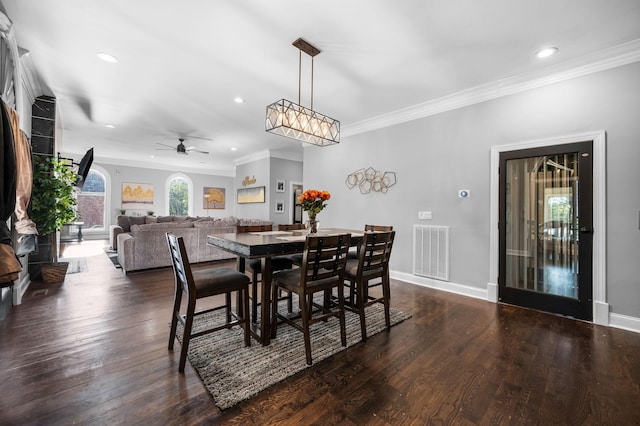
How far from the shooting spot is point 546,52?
8.84 ft

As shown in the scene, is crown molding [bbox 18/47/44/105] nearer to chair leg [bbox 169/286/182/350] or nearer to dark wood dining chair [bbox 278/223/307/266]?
chair leg [bbox 169/286/182/350]

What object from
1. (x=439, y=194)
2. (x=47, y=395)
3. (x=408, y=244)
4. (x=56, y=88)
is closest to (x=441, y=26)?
(x=439, y=194)

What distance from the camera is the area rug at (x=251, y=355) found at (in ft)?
5.57

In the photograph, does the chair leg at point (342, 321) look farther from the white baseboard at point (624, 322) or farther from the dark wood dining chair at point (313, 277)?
the white baseboard at point (624, 322)

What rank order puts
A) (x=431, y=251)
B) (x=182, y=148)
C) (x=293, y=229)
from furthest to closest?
(x=182, y=148), (x=431, y=251), (x=293, y=229)

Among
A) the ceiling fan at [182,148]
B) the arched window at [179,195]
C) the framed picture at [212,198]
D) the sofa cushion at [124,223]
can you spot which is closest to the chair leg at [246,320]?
the ceiling fan at [182,148]

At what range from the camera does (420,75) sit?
3191mm

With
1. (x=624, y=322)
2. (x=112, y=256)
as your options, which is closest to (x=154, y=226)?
(x=112, y=256)

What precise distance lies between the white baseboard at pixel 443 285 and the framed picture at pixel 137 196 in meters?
8.90

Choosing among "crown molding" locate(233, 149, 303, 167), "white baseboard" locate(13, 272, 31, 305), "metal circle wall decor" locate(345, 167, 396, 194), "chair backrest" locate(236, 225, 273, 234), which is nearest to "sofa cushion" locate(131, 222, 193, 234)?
"white baseboard" locate(13, 272, 31, 305)

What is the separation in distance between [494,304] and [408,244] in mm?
1340

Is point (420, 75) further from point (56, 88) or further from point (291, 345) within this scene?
point (56, 88)

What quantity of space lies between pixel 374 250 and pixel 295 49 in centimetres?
210

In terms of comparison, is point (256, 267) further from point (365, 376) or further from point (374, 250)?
point (365, 376)
